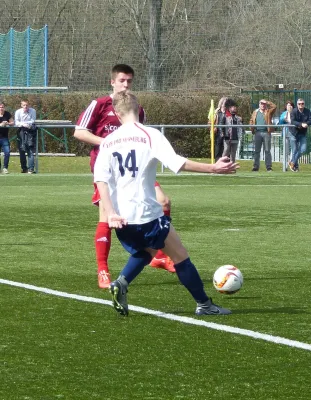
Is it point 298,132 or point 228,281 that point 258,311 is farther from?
point 298,132

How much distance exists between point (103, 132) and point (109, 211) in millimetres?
2649

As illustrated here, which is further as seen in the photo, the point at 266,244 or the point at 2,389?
the point at 266,244

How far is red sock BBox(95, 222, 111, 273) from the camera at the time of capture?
8687mm

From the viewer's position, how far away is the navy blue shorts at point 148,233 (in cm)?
689

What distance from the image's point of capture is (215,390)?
16.7 feet

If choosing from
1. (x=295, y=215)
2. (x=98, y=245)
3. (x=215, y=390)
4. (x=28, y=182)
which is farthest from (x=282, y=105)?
(x=215, y=390)

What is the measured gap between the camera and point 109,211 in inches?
267

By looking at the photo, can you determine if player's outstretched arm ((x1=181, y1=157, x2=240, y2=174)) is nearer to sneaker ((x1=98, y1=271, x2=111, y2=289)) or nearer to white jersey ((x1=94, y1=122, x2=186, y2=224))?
white jersey ((x1=94, y1=122, x2=186, y2=224))

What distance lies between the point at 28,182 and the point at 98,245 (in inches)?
596

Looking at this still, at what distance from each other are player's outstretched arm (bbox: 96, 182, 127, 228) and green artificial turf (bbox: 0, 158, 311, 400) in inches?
25.3

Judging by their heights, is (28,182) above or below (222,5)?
below

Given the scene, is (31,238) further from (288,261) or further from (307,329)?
(307,329)

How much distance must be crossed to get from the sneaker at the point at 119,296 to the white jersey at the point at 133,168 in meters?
0.42

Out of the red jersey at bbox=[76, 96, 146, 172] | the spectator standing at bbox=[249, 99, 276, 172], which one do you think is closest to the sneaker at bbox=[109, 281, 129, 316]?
the red jersey at bbox=[76, 96, 146, 172]
